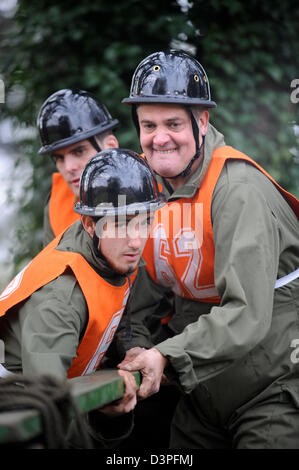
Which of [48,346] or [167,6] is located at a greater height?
[167,6]

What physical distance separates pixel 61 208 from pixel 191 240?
5.74ft

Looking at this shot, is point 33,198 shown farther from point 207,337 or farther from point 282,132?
point 207,337

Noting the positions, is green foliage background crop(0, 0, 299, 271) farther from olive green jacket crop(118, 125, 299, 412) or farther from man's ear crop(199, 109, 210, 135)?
olive green jacket crop(118, 125, 299, 412)

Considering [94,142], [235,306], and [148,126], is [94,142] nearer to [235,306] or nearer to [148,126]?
[148,126]

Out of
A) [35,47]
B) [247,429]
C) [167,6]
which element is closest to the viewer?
[247,429]

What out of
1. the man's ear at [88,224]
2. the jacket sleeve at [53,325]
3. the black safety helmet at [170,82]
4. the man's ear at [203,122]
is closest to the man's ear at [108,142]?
the black safety helmet at [170,82]

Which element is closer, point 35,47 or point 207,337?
point 207,337

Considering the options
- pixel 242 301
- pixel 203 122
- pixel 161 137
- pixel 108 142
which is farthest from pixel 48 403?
pixel 108 142

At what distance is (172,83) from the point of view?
300 centimetres

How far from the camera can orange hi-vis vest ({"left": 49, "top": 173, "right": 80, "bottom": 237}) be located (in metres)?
4.37

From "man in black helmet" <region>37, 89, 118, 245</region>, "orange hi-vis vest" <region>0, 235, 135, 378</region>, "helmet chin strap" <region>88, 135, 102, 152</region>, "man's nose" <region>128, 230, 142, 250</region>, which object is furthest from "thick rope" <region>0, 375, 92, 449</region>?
"helmet chin strap" <region>88, 135, 102, 152</region>

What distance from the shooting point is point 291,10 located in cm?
580
